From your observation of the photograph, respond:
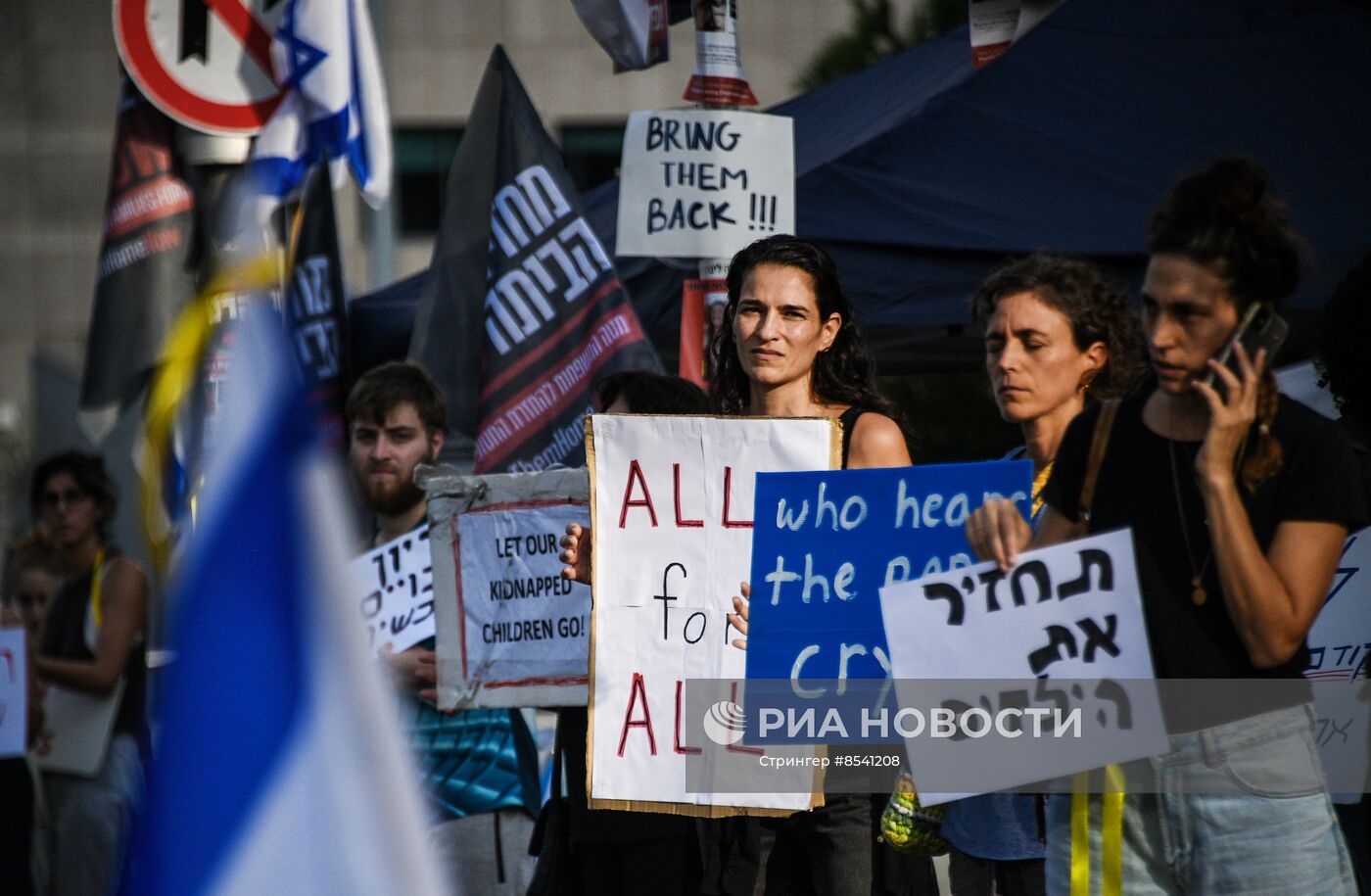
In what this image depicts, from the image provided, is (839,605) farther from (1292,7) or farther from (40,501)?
(1292,7)

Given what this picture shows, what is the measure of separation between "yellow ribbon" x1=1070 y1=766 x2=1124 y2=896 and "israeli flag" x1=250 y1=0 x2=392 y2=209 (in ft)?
12.5

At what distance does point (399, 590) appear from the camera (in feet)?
16.3

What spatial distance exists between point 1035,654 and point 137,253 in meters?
4.92

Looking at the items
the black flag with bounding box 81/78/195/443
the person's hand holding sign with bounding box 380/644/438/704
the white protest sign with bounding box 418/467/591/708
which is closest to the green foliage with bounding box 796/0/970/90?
the black flag with bounding box 81/78/195/443

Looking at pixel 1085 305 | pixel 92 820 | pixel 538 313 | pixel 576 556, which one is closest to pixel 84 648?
pixel 92 820

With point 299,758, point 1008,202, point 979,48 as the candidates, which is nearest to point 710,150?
point 1008,202

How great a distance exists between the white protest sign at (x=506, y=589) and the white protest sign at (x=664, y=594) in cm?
81

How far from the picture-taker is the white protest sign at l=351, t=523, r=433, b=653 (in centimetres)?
493

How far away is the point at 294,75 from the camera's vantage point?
6332mm

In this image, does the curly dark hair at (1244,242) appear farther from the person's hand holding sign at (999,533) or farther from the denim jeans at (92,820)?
the denim jeans at (92,820)

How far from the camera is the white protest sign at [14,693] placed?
6031 mm

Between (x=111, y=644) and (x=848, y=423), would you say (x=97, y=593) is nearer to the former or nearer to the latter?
(x=111, y=644)

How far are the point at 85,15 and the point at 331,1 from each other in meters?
23.0

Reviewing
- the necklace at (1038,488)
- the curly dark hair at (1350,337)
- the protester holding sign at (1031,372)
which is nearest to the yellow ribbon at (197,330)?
the necklace at (1038,488)
